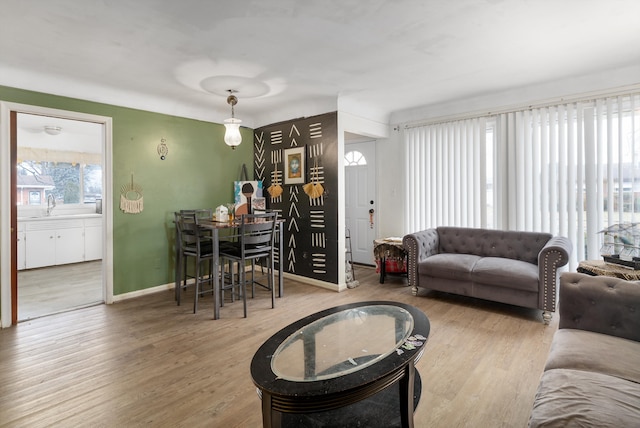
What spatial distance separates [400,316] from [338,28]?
215 centimetres

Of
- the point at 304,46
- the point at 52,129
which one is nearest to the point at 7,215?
the point at 52,129

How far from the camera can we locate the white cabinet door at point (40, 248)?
5387mm

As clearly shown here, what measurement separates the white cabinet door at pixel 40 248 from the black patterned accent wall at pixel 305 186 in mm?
3830

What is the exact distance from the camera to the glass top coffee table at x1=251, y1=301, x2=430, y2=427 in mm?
1345

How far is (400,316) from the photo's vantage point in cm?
216

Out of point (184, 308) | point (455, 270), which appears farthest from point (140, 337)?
point (455, 270)

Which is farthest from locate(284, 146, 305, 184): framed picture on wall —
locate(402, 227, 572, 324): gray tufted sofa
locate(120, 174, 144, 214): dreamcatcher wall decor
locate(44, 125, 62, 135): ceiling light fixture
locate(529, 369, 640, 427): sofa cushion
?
locate(44, 125, 62, 135): ceiling light fixture

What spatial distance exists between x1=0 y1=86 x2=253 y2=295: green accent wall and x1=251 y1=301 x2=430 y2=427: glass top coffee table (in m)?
3.08

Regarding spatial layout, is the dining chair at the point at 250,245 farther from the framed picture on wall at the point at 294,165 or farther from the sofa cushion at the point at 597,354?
the sofa cushion at the point at 597,354

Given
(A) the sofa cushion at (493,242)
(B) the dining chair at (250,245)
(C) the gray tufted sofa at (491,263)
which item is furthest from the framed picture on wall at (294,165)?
(A) the sofa cushion at (493,242)

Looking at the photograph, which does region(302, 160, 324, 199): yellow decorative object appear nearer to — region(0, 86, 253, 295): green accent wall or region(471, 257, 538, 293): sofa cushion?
region(0, 86, 253, 295): green accent wall

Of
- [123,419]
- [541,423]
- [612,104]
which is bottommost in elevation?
[123,419]

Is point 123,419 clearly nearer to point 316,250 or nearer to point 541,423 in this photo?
point 541,423

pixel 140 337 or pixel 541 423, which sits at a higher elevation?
pixel 541 423
